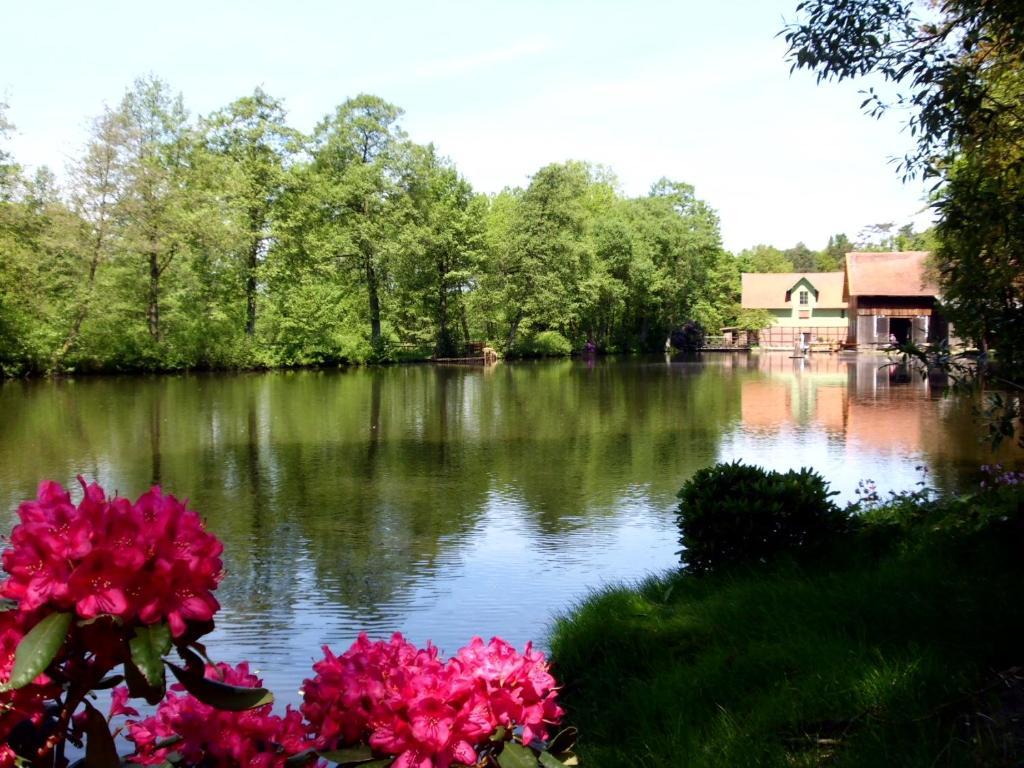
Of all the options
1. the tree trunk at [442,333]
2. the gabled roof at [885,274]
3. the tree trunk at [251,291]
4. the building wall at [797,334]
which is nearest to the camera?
the tree trunk at [251,291]

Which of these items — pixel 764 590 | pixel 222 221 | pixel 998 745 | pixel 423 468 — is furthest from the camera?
pixel 222 221

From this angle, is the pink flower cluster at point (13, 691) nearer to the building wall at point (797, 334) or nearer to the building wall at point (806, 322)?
the building wall at point (797, 334)

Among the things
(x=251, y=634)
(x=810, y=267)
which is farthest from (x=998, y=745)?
(x=810, y=267)

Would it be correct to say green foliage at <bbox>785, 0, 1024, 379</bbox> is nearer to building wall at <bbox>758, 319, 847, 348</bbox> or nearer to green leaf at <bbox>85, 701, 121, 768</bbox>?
green leaf at <bbox>85, 701, 121, 768</bbox>

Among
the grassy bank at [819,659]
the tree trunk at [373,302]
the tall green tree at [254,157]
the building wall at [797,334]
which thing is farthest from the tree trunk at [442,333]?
the grassy bank at [819,659]

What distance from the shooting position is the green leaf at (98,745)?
189 centimetres

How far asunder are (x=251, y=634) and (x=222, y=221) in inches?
1384

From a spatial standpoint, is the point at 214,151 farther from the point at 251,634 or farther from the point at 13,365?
the point at 251,634

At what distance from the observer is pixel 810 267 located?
470 ft

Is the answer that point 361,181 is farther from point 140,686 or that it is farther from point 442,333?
point 140,686

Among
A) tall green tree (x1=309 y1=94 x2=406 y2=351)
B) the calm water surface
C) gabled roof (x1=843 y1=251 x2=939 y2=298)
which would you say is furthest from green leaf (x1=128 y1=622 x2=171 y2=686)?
gabled roof (x1=843 y1=251 x2=939 y2=298)

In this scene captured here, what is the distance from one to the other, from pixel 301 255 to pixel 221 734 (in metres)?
45.6

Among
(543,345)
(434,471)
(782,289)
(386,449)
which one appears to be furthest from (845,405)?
(782,289)

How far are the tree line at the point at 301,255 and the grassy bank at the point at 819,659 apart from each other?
3432 centimetres
